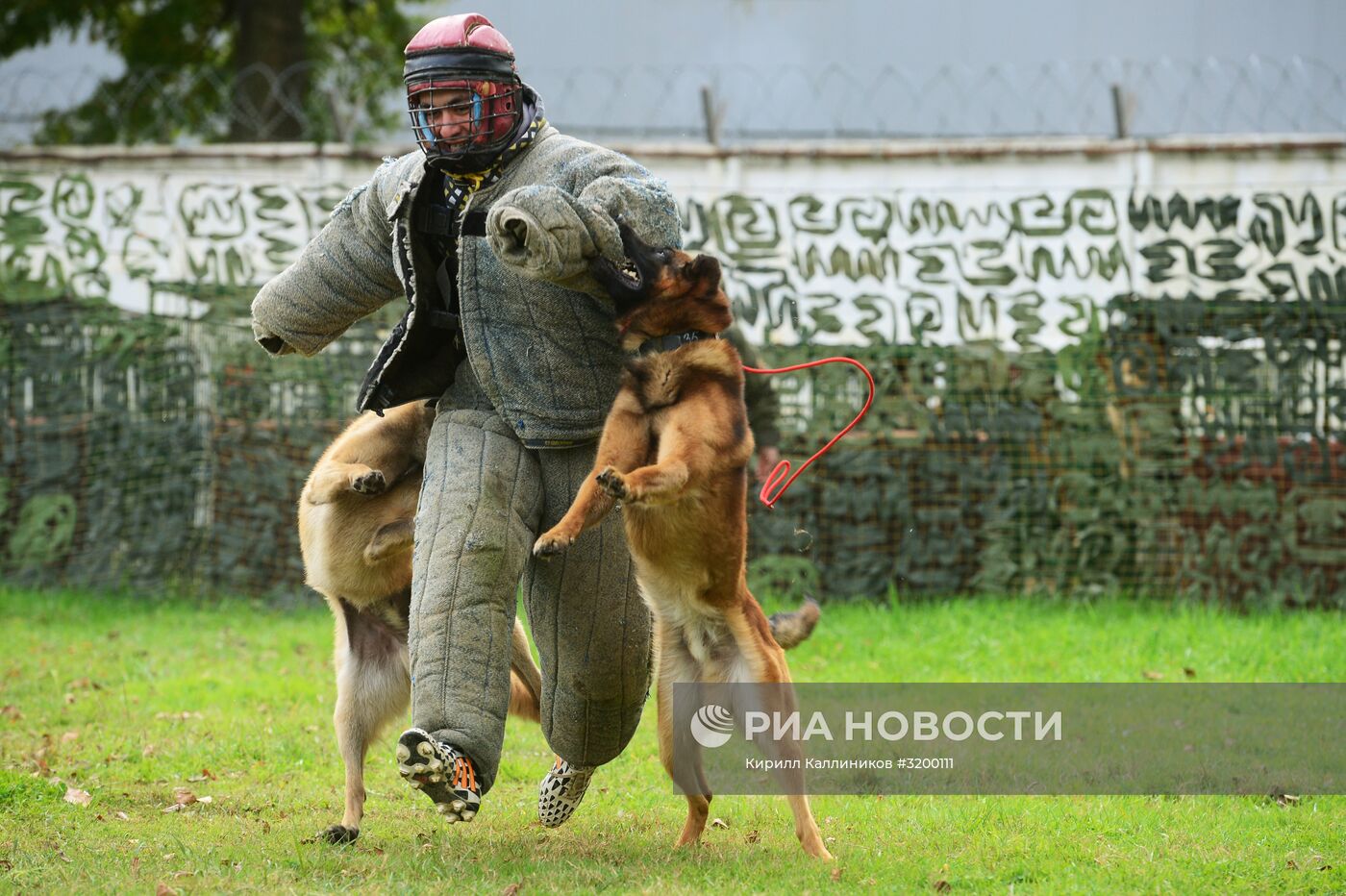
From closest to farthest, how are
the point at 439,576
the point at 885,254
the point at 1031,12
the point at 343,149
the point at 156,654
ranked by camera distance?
the point at 439,576
the point at 156,654
the point at 885,254
the point at 343,149
the point at 1031,12

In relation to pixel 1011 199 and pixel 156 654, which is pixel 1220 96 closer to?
pixel 1011 199

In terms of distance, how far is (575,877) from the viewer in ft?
12.6

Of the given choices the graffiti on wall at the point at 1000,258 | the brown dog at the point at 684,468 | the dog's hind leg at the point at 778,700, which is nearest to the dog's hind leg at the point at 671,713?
the brown dog at the point at 684,468

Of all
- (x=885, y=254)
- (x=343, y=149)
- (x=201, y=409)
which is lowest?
(x=201, y=409)

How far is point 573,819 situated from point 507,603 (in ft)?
3.95

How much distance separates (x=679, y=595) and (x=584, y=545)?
0.32 meters

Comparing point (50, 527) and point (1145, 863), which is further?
point (50, 527)

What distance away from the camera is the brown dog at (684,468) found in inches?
146

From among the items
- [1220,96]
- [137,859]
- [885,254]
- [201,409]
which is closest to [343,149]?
[201,409]

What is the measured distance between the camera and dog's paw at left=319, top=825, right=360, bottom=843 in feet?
14.1

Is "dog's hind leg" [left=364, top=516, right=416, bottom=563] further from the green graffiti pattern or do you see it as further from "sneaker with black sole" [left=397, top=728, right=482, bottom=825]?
the green graffiti pattern

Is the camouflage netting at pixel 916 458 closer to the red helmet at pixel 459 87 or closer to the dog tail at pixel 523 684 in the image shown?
the dog tail at pixel 523 684

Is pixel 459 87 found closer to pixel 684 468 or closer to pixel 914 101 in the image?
pixel 684 468

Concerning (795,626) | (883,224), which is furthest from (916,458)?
(795,626)
